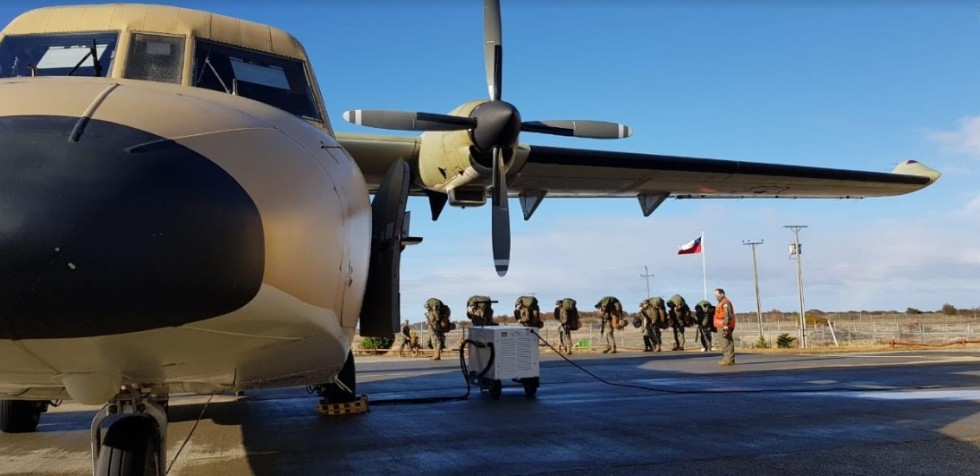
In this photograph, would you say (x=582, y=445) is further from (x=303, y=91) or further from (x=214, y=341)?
(x=214, y=341)

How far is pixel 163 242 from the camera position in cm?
229

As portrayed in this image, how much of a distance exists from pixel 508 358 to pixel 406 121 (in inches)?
158

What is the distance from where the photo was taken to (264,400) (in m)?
11.2

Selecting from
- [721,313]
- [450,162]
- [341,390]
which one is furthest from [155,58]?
[721,313]

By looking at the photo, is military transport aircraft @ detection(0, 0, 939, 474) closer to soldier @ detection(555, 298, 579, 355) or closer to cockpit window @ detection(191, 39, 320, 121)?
cockpit window @ detection(191, 39, 320, 121)

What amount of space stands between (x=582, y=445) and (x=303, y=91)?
4.04 meters

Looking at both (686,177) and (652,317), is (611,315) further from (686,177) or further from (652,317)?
(686,177)

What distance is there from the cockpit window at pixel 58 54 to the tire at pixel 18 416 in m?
4.84

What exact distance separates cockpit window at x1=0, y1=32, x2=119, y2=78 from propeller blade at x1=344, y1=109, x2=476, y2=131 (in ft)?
14.6

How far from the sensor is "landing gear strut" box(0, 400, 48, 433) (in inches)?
315

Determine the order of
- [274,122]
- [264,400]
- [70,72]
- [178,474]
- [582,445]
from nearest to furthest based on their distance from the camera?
1. [274,122]
2. [70,72]
3. [178,474]
4. [582,445]
5. [264,400]

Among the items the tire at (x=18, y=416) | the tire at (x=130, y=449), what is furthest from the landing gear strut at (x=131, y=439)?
the tire at (x=18, y=416)

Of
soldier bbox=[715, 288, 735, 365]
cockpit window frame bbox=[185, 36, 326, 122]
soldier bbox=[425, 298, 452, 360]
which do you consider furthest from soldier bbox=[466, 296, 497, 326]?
cockpit window frame bbox=[185, 36, 326, 122]

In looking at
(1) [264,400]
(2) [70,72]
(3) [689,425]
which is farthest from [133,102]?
(1) [264,400]
